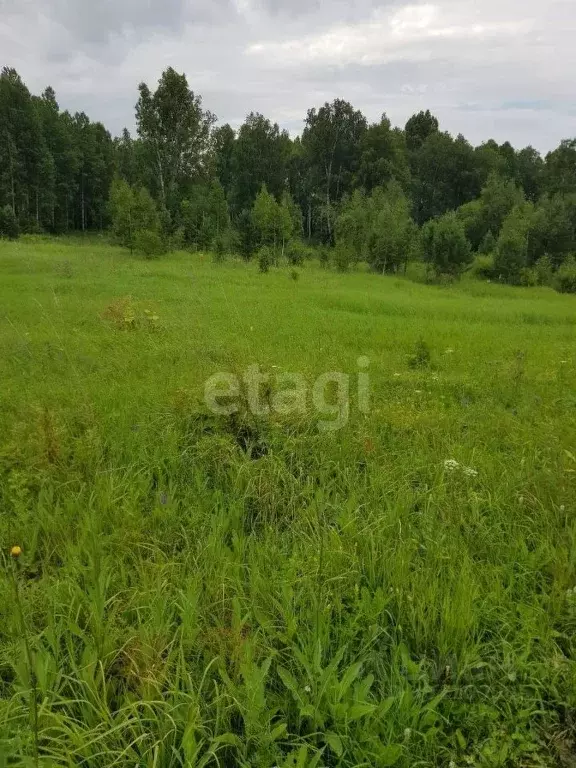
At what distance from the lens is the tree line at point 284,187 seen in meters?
26.5

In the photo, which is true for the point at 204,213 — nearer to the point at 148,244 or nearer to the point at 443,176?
the point at 148,244

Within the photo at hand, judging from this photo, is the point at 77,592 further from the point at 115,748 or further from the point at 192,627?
the point at 115,748

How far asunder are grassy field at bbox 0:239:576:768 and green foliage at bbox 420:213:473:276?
68.9 ft

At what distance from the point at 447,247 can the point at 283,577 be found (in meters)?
24.7

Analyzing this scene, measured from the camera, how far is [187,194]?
122 ft

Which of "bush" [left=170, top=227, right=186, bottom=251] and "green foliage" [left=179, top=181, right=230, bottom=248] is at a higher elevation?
"green foliage" [left=179, top=181, right=230, bottom=248]

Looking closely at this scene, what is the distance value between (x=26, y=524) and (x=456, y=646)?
2.20 m

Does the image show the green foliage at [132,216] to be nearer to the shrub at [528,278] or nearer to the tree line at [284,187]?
the tree line at [284,187]

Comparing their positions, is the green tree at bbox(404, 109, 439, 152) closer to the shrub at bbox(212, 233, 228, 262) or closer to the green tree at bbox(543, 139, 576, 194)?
the green tree at bbox(543, 139, 576, 194)

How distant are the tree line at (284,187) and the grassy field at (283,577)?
1946 cm

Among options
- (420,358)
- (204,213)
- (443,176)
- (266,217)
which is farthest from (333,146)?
(420,358)

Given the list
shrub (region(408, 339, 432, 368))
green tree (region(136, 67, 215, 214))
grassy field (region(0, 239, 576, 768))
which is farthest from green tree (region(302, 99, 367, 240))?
grassy field (region(0, 239, 576, 768))

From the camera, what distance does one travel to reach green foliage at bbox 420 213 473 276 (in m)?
24.1

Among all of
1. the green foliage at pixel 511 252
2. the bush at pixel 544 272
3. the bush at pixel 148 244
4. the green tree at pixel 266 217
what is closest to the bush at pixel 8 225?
the bush at pixel 148 244
